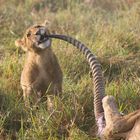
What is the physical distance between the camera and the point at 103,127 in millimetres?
4871

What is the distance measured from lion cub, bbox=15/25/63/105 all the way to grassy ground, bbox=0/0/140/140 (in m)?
0.15

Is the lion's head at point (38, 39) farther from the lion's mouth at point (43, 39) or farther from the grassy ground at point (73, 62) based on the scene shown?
the grassy ground at point (73, 62)

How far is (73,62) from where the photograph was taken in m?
7.17

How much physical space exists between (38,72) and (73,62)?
4.48 feet

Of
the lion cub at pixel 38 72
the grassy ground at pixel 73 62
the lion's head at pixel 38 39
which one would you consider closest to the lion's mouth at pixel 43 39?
the lion's head at pixel 38 39

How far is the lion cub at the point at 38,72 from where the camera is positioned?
571cm

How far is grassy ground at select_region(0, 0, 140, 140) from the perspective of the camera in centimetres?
518

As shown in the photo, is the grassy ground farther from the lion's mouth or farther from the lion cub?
the lion's mouth

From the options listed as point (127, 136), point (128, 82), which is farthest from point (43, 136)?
point (128, 82)

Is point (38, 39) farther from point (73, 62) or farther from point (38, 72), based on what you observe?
point (73, 62)

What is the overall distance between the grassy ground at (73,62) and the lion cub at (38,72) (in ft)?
0.49

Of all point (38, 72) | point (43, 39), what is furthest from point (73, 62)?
point (43, 39)

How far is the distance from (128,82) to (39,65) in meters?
0.97

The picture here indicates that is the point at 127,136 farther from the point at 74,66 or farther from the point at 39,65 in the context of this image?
the point at 74,66
